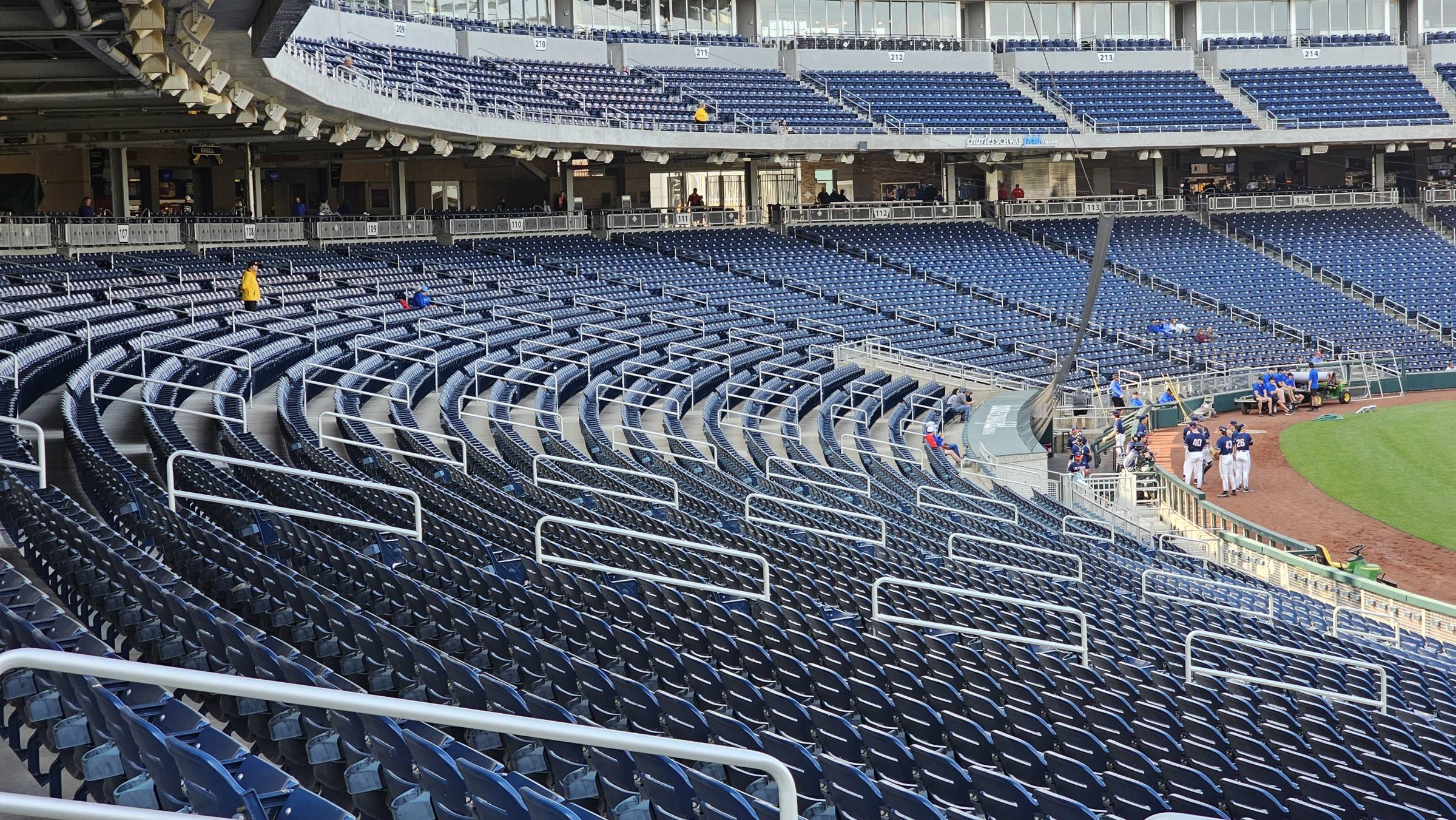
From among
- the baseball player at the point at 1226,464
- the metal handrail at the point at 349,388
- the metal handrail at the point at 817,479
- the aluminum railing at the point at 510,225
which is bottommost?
the baseball player at the point at 1226,464

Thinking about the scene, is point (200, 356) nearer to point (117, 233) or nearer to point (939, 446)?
point (117, 233)

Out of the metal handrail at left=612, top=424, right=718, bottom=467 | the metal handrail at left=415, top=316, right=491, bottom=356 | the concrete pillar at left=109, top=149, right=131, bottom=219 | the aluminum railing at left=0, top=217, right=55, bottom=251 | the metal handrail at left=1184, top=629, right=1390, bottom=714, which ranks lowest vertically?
the metal handrail at left=1184, top=629, right=1390, bottom=714

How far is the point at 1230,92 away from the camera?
45156mm

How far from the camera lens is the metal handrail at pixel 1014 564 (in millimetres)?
13227

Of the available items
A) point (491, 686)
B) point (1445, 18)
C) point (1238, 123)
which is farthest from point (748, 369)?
point (1445, 18)

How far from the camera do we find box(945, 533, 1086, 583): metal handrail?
13.2 m

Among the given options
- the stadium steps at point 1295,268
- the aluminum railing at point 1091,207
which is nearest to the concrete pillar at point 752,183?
the aluminum railing at point 1091,207

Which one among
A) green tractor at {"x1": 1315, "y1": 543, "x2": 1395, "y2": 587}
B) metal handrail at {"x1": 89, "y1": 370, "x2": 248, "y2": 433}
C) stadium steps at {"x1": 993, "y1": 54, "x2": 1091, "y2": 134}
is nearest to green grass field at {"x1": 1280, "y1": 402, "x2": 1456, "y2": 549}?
green tractor at {"x1": 1315, "y1": 543, "x2": 1395, "y2": 587}

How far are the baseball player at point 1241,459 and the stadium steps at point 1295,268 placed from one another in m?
13.2

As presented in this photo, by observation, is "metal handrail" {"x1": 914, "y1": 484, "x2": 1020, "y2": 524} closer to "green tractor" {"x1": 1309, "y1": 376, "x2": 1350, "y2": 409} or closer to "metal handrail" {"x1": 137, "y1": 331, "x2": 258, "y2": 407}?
"metal handrail" {"x1": 137, "y1": 331, "x2": 258, "y2": 407}

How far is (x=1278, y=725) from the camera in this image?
895 cm

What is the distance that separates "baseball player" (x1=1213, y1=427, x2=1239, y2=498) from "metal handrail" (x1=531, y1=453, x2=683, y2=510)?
13.8m

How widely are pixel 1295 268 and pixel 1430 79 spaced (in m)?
10.0

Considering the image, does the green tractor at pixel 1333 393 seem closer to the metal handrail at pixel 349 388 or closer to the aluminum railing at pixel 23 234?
the metal handrail at pixel 349 388
